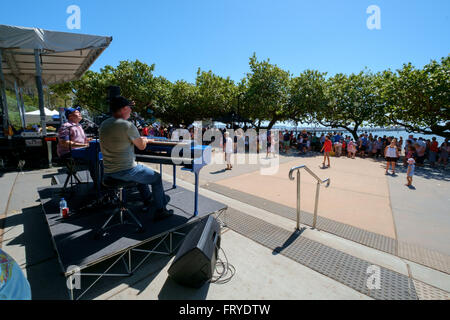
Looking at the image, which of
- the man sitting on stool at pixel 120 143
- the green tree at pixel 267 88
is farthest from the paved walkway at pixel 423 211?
the green tree at pixel 267 88

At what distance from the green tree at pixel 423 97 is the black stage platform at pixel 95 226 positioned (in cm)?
1518

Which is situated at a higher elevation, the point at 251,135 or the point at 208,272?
the point at 251,135

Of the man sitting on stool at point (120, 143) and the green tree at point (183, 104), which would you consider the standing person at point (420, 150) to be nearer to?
the man sitting on stool at point (120, 143)

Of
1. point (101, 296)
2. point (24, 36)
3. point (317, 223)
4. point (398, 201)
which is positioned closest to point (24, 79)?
point (24, 36)

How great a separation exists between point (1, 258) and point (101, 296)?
3.89 ft

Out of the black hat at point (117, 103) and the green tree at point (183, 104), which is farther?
the green tree at point (183, 104)

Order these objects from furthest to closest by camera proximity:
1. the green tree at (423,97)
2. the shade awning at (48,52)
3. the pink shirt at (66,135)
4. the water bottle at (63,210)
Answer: the green tree at (423,97) < the shade awning at (48,52) < the pink shirt at (66,135) < the water bottle at (63,210)

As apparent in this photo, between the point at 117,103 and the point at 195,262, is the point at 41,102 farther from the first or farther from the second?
the point at 195,262

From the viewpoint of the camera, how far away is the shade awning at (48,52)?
6371 millimetres

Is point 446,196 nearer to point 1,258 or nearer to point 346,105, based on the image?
point 1,258

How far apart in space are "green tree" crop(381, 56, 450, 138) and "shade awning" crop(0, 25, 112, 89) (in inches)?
655

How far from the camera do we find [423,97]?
483 inches

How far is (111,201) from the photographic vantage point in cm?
410

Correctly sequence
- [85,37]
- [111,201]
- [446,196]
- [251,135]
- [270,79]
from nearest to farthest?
[111,201]
[446,196]
[85,37]
[251,135]
[270,79]
